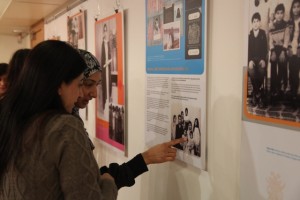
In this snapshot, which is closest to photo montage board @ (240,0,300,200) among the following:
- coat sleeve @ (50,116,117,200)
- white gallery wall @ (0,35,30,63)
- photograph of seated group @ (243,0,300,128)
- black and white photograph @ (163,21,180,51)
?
photograph of seated group @ (243,0,300,128)

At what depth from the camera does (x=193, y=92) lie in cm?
120

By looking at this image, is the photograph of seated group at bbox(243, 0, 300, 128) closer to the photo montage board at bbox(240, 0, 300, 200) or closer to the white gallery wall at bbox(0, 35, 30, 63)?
the photo montage board at bbox(240, 0, 300, 200)

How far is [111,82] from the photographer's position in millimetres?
1905

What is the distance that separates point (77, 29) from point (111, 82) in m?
0.81

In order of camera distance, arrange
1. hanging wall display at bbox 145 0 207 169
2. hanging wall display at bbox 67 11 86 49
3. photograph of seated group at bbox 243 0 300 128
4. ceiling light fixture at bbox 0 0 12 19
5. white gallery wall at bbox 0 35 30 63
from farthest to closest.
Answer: white gallery wall at bbox 0 35 30 63
ceiling light fixture at bbox 0 0 12 19
hanging wall display at bbox 67 11 86 49
hanging wall display at bbox 145 0 207 169
photograph of seated group at bbox 243 0 300 128

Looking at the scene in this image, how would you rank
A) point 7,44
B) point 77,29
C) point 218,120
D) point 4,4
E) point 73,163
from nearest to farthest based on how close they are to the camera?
point 73,163 < point 218,120 < point 77,29 < point 4,4 < point 7,44

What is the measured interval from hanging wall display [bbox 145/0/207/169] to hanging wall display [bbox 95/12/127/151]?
0.31 meters

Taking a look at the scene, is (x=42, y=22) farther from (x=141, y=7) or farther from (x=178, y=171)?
(x=178, y=171)

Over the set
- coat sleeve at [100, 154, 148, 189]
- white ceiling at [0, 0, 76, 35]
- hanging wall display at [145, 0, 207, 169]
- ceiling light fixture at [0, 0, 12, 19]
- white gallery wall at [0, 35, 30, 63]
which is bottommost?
coat sleeve at [100, 154, 148, 189]

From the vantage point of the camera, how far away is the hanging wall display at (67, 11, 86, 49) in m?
2.35

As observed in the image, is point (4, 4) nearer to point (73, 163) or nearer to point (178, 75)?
point (178, 75)

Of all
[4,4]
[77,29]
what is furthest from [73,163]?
[4,4]

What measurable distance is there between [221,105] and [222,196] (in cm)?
31

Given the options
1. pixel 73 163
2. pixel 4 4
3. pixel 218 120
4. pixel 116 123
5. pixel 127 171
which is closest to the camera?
pixel 73 163
